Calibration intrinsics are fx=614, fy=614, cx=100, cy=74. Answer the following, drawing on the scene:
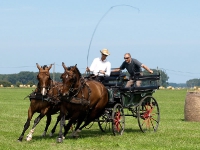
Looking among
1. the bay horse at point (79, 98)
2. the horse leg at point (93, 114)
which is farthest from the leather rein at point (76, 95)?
the horse leg at point (93, 114)

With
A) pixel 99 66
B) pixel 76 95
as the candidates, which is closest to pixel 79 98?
pixel 76 95

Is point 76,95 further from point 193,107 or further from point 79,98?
point 193,107

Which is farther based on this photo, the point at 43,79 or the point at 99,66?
the point at 99,66

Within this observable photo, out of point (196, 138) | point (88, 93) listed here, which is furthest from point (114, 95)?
point (196, 138)

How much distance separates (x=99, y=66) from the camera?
16.1m

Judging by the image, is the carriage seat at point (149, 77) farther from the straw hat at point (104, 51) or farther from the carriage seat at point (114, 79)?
the straw hat at point (104, 51)

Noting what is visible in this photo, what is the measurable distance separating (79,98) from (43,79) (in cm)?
111

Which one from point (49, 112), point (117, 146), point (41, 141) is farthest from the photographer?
point (49, 112)

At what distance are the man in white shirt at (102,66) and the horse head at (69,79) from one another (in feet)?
5.00

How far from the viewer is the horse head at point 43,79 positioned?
1404 cm

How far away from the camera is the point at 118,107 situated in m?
16.2

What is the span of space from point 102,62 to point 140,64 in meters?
1.34

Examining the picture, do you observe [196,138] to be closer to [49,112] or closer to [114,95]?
[114,95]

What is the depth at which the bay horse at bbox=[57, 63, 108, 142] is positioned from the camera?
14.3 m
